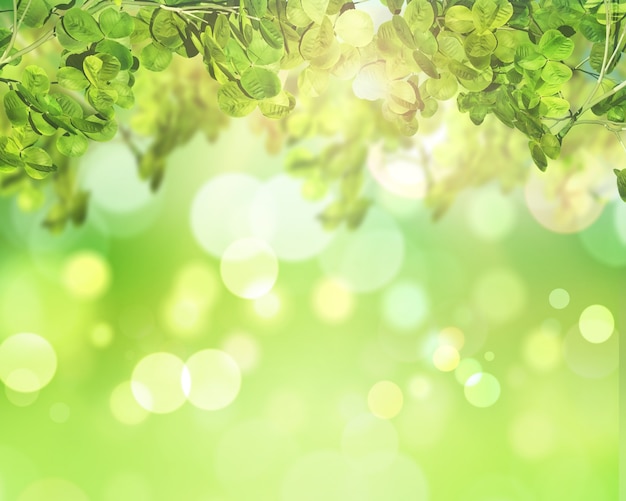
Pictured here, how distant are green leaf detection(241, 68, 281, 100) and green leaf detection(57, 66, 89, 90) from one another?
0.17 metres

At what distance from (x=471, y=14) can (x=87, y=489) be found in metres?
1.30

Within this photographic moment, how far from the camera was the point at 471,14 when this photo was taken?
71 centimetres

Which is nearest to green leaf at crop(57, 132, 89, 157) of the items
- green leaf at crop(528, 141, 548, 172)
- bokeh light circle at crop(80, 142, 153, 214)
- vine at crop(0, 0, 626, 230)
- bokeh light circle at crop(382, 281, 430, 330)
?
vine at crop(0, 0, 626, 230)

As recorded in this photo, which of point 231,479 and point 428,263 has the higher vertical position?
point 428,263

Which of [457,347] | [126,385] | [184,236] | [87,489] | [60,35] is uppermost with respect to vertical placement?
[60,35]

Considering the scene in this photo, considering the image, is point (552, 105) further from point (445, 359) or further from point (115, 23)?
point (445, 359)

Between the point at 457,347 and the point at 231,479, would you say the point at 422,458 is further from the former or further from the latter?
the point at 231,479

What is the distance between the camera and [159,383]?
1548 mm

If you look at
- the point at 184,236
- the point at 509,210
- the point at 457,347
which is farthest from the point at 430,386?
the point at 184,236

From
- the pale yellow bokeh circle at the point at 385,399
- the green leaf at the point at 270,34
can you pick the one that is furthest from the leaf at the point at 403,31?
the pale yellow bokeh circle at the point at 385,399

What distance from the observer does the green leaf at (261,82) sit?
70 cm

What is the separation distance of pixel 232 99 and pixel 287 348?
37.7 inches

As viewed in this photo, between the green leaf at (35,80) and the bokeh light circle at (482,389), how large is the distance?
121 cm

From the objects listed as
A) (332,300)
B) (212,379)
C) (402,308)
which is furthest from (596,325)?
(212,379)
